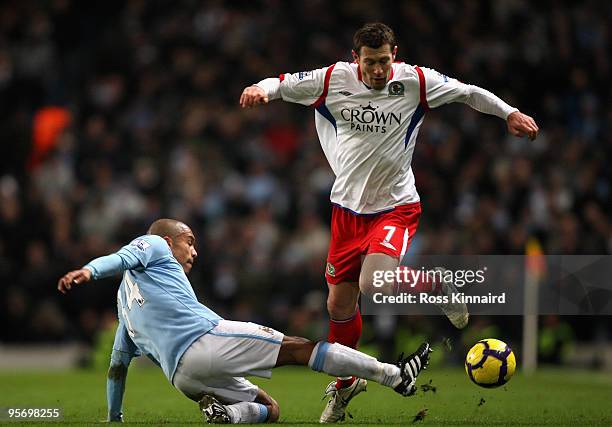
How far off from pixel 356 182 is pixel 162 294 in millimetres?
1844

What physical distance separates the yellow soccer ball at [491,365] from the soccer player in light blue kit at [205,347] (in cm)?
39

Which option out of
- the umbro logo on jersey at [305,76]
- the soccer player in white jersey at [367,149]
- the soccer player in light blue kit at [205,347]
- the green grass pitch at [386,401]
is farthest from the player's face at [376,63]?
the green grass pitch at [386,401]

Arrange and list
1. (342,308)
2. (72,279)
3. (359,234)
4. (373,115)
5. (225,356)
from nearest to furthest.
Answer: (72,279), (225,356), (373,115), (359,234), (342,308)

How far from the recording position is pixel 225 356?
7305 millimetres

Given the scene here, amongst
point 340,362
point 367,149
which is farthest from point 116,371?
point 367,149

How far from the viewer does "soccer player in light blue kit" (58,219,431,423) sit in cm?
732

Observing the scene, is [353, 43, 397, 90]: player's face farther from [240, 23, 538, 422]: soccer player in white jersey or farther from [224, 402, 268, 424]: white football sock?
[224, 402, 268, 424]: white football sock

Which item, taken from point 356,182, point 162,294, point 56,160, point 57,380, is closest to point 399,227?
point 356,182

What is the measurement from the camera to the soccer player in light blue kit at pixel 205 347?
24.0 feet

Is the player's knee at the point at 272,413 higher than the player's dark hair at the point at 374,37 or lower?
lower

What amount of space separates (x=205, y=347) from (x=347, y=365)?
941 millimetres

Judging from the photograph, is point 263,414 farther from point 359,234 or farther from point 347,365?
point 359,234

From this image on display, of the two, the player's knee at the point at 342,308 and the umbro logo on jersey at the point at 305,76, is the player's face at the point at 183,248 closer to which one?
the player's knee at the point at 342,308

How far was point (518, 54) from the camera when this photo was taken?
1820 centimetres
